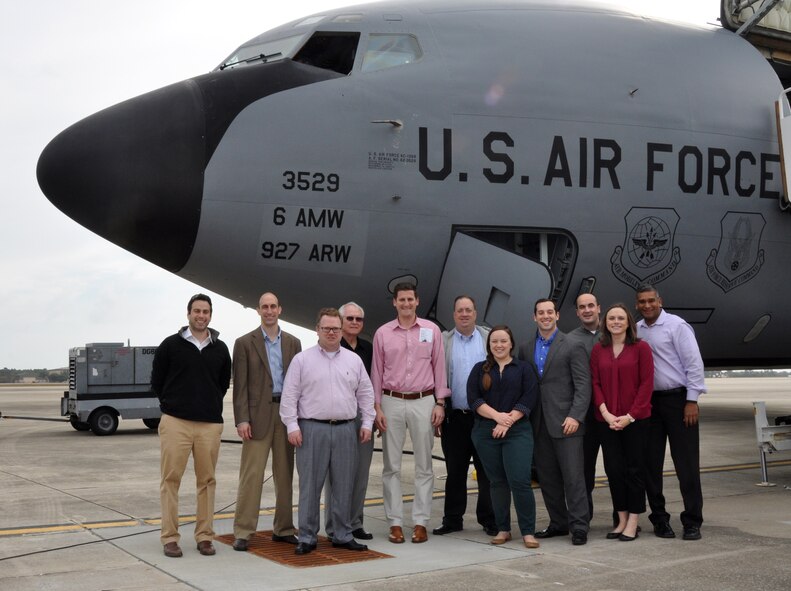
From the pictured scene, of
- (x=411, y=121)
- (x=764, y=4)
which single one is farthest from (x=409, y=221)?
(x=764, y=4)

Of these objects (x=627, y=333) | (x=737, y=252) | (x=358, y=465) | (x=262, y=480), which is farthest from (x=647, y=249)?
(x=262, y=480)

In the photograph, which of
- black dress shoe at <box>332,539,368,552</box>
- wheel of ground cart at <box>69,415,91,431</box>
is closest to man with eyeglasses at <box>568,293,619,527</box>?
black dress shoe at <box>332,539,368,552</box>

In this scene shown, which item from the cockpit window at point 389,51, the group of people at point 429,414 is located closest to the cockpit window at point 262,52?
the cockpit window at point 389,51

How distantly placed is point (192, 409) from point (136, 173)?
8.64 ft

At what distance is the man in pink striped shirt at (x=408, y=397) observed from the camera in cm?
713

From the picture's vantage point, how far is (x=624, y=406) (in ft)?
23.4

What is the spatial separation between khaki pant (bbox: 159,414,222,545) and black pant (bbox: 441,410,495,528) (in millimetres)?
2024

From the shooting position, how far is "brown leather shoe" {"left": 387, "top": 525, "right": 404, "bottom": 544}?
6.98 m

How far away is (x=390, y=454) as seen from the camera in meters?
7.16

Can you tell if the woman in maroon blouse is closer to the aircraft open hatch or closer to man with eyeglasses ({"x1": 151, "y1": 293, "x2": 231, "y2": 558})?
the aircraft open hatch

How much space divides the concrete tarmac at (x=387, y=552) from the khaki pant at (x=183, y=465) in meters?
0.22

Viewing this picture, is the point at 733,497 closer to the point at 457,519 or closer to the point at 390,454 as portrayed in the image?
the point at 457,519

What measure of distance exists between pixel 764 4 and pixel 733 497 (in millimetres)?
6364

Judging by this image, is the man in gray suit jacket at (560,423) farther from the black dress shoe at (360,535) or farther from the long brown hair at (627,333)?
the black dress shoe at (360,535)
